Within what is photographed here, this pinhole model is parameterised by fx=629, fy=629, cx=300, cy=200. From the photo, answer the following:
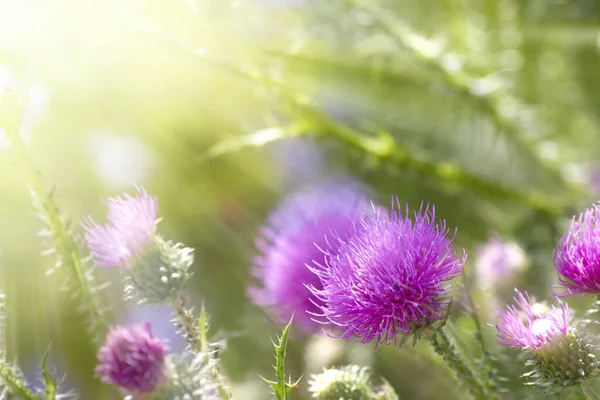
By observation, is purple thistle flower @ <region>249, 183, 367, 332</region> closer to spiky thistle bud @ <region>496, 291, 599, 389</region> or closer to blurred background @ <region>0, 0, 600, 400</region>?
blurred background @ <region>0, 0, 600, 400</region>

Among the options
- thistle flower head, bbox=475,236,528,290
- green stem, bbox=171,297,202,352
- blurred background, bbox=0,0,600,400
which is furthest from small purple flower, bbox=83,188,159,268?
thistle flower head, bbox=475,236,528,290

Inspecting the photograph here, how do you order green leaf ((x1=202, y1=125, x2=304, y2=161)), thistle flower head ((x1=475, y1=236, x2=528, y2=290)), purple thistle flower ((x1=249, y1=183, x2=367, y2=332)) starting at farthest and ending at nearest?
green leaf ((x1=202, y1=125, x2=304, y2=161)) < thistle flower head ((x1=475, y1=236, x2=528, y2=290)) < purple thistle flower ((x1=249, y1=183, x2=367, y2=332))

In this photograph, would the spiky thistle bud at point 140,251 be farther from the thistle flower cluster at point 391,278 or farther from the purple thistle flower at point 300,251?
the purple thistle flower at point 300,251

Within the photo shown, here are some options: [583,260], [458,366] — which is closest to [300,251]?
[458,366]

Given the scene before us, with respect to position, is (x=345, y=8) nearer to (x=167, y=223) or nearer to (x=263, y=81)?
(x=263, y=81)

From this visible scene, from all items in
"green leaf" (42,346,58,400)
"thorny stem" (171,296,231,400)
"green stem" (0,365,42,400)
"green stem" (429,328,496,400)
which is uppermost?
"green stem" (429,328,496,400)

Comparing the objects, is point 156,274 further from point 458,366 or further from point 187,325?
point 458,366
